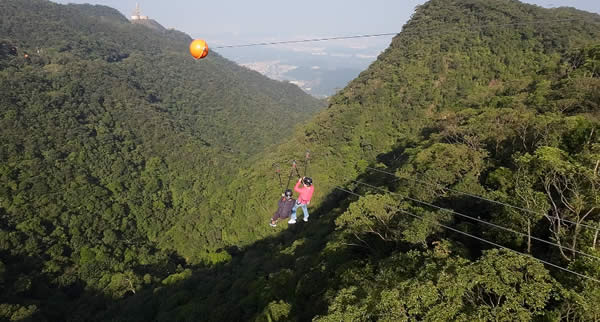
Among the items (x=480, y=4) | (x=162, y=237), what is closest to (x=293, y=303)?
(x=162, y=237)

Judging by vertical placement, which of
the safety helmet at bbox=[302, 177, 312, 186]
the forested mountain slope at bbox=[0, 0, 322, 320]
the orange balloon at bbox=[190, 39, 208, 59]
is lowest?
the forested mountain slope at bbox=[0, 0, 322, 320]

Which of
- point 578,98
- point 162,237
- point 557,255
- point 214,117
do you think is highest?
point 578,98

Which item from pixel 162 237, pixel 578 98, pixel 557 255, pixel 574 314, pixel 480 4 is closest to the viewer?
pixel 574 314

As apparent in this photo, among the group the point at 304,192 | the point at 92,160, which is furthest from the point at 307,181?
the point at 92,160

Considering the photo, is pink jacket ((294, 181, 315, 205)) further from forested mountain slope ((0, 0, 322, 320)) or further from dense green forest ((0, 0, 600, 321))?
forested mountain slope ((0, 0, 322, 320))

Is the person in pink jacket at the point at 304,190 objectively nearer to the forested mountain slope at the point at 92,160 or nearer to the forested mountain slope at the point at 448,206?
the forested mountain slope at the point at 448,206

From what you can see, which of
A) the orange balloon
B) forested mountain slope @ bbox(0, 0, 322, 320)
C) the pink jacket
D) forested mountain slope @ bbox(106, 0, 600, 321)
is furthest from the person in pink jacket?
forested mountain slope @ bbox(0, 0, 322, 320)

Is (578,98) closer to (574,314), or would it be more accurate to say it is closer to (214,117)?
(574,314)
